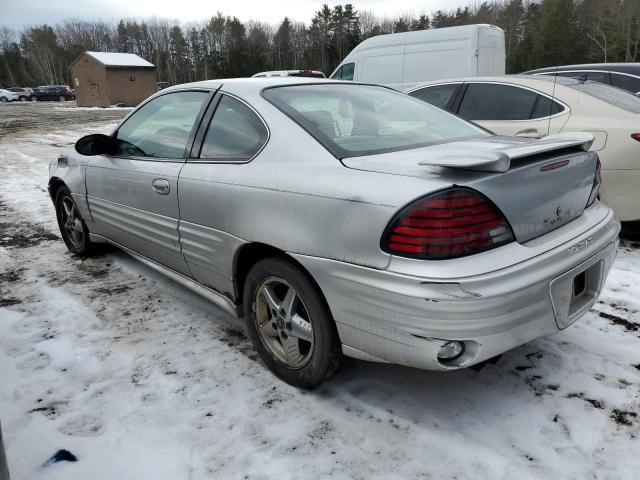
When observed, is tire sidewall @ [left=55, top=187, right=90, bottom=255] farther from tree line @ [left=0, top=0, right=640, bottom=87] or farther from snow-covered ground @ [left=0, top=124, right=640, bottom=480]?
tree line @ [left=0, top=0, right=640, bottom=87]

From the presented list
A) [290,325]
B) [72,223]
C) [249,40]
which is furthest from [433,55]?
[249,40]

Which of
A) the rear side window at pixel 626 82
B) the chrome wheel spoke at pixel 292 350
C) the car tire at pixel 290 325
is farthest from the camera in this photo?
Result: the rear side window at pixel 626 82

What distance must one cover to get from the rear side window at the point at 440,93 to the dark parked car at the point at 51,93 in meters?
54.8

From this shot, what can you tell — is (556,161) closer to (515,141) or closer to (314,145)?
(515,141)

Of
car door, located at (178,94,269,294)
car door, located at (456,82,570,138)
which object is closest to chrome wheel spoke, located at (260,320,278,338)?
car door, located at (178,94,269,294)

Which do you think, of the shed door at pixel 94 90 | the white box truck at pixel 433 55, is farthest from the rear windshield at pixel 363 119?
the shed door at pixel 94 90

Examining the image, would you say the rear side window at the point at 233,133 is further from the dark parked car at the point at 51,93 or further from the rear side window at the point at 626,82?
the dark parked car at the point at 51,93

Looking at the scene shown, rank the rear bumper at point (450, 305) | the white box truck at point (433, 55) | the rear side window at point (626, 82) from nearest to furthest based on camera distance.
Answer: the rear bumper at point (450, 305) < the rear side window at point (626, 82) < the white box truck at point (433, 55)

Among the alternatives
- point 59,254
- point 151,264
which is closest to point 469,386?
point 151,264

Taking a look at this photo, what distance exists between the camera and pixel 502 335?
73.0 inches

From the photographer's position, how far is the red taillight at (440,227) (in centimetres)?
179

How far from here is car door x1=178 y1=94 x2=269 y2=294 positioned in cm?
249

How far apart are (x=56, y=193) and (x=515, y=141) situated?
4.11 m

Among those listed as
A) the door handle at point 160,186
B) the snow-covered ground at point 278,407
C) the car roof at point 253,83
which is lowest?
the snow-covered ground at point 278,407
